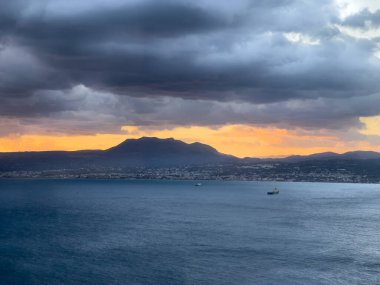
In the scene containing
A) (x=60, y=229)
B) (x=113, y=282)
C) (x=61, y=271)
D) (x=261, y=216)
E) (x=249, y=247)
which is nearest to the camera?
(x=113, y=282)

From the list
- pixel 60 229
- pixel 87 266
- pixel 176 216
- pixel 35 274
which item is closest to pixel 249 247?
pixel 87 266

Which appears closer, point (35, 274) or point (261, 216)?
point (35, 274)

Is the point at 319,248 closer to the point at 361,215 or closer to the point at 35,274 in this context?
the point at 35,274

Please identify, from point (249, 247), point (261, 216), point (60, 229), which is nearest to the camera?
point (249, 247)

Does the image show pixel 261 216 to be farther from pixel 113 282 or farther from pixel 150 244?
pixel 113 282

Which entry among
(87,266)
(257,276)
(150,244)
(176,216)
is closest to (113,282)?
(87,266)

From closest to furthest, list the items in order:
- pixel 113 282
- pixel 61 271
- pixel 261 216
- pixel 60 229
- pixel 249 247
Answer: pixel 113 282 < pixel 61 271 < pixel 249 247 < pixel 60 229 < pixel 261 216

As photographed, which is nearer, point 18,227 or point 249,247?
point 249,247

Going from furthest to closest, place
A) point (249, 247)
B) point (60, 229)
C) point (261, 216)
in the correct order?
point (261, 216) → point (60, 229) → point (249, 247)

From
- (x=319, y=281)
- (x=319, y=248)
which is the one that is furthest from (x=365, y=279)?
(x=319, y=248)
